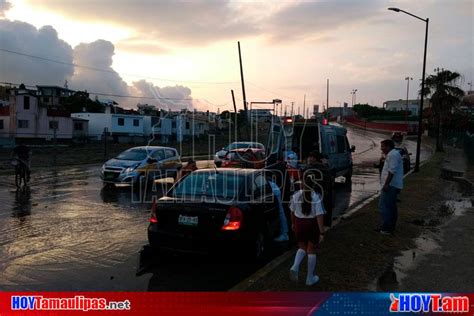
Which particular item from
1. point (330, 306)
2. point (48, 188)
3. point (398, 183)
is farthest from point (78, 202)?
point (330, 306)

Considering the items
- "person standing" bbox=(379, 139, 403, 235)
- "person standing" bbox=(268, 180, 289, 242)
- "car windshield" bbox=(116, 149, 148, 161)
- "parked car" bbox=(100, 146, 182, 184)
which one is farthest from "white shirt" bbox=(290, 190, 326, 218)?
"car windshield" bbox=(116, 149, 148, 161)

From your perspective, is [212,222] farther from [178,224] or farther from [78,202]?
[78,202]

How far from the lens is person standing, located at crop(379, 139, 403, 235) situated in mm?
8164

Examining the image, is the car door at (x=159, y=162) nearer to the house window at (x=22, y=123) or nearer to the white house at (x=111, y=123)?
the house window at (x=22, y=123)

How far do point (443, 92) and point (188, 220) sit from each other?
38.5 m

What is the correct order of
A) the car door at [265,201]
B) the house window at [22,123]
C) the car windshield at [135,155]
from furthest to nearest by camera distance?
1. the house window at [22,123]
2. the car windshield at [135,155]
3. the car door at [265,201]

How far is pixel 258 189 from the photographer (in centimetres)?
746

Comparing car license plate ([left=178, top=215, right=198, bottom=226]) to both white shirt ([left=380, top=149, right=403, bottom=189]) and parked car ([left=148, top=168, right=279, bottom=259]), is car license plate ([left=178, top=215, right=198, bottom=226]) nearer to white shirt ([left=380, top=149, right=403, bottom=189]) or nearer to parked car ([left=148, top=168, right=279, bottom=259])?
parked car ([left=148, top=168, right=279, bottom=259])

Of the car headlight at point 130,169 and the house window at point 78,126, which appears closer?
the car headlight at point 130,169

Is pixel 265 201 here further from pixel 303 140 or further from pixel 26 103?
pixel 26 103

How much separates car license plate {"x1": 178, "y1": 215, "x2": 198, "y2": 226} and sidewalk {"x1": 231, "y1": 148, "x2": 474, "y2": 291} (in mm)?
1135

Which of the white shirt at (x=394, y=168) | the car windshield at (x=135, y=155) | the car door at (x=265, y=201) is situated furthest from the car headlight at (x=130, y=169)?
the white shirt at (x=394, y=168)

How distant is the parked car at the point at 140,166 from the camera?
1566 cm

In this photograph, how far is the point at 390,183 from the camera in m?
8.28
